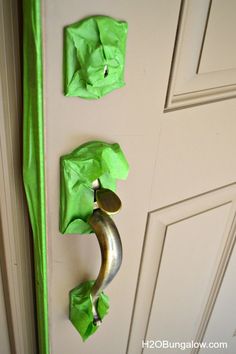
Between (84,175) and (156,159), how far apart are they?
0.12 meters

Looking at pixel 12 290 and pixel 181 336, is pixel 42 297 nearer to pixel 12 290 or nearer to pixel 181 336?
pixel 12 290

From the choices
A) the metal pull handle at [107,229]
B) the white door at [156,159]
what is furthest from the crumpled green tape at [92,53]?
the metal pull handle at [107,229]

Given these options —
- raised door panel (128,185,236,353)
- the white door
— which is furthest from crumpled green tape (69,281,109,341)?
raised door panel (128,185,236,353)

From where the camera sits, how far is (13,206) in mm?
467

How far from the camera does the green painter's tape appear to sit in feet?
1.15

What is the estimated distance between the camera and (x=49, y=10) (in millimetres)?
352

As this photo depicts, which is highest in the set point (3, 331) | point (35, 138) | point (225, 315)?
point (35, 138)

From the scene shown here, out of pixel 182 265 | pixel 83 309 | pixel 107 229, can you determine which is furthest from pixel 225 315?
pixel 107 229

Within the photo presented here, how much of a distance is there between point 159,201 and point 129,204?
0.20 ft

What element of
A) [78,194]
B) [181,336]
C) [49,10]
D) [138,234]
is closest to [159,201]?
[138,234]

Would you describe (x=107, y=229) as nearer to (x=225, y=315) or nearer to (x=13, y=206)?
(x=13, y=206)

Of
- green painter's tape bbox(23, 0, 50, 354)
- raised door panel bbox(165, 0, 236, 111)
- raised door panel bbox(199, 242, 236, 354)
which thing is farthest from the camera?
raised door panel bbox(199, 242, 236, 354)

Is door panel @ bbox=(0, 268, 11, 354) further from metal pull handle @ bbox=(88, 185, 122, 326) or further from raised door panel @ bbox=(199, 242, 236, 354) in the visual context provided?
raised door panel @ bbox=(199, 242, 236, 354)

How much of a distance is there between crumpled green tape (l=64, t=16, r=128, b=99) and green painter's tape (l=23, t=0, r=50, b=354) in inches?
1.2
